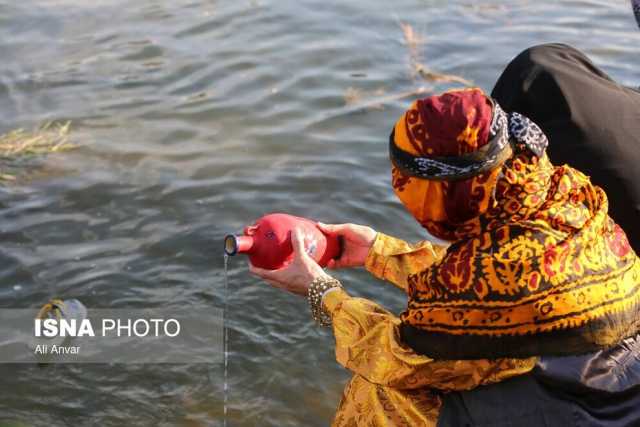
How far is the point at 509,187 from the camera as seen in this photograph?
2.36 m

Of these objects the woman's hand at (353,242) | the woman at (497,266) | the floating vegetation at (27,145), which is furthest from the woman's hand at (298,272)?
the floating vegetation at (27,145)

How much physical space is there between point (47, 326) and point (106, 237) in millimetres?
862

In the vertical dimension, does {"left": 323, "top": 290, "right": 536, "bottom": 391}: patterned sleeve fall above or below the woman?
below

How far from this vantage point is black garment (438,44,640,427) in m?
2.49

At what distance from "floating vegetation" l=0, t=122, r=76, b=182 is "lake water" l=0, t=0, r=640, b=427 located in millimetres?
104

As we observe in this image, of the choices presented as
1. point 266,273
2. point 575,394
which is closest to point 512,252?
point 575,394

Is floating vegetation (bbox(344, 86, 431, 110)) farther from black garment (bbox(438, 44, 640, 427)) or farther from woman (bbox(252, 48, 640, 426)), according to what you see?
woman (bbox(252, 48, 640, 426))

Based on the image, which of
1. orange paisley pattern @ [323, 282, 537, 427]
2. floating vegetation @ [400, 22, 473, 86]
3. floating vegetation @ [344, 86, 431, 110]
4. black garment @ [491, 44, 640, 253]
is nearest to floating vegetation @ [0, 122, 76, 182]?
floating vegetation @ [344, 86, 431, 110]

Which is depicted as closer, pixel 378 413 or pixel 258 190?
pixel 378 413

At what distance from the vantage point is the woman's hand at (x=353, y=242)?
3352mm

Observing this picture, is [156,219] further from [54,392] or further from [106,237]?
[54,392]

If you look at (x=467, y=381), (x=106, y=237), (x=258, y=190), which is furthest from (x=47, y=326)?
(x=467, y=381)

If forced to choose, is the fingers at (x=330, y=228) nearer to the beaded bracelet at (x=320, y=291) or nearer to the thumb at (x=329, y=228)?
the thumb at (x=329, y=228)

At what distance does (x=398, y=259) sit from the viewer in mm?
3316
